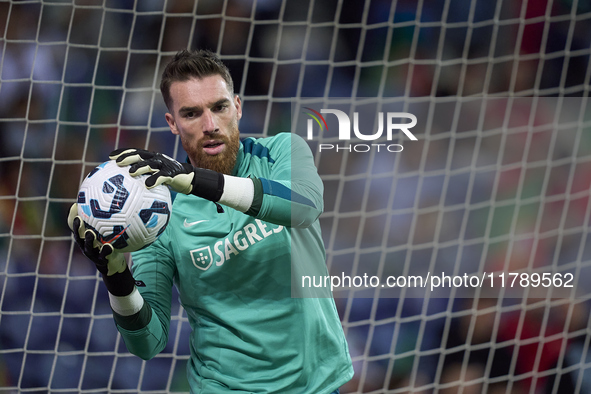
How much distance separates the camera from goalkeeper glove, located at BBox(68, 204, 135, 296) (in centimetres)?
146

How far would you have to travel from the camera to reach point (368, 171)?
11.0 feet

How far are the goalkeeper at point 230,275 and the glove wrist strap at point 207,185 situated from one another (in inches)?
7.6

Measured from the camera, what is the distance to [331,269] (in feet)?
10.7

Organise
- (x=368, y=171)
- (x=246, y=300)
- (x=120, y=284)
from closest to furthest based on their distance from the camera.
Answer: (x=120, y=284) → (x=246, y=300) → (x=368, y=171)

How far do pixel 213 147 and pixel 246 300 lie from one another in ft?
1.49

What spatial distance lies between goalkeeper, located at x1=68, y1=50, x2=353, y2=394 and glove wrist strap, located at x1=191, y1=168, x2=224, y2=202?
0.64ft

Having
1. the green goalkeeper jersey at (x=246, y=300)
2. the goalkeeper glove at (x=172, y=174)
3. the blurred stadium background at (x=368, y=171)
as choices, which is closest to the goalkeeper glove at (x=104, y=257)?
the green goalkeeper jersey at (x=246, y=300)

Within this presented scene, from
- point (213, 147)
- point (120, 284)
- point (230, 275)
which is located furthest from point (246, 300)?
point (213, 147)

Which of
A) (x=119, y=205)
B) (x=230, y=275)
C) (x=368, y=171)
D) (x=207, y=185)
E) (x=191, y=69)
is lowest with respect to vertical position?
(x=368, y=171)

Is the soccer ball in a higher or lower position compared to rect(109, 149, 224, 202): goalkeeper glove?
lower

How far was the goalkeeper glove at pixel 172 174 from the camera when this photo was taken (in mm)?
1367

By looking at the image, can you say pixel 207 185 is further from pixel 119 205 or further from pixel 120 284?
pixel 120 284

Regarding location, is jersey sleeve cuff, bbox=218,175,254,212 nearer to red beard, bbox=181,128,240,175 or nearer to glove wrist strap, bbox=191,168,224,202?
glove wrist strap, bbox=191,168,224,202

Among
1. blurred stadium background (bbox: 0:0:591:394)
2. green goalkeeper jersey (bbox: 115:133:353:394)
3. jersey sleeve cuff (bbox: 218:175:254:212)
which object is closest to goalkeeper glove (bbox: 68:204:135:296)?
green goalkeeper jersey (bbox: 115:133:353:394)
